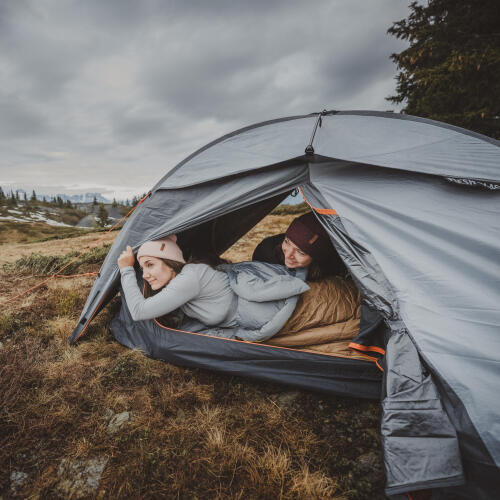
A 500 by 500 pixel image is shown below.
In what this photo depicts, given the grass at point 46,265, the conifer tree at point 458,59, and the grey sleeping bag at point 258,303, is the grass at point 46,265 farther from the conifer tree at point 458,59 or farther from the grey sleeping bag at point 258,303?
the conifer tree at point 458,59

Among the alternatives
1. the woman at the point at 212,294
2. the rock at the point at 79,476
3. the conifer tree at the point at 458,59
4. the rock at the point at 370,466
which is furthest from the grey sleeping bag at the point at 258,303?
the conifer tree at the point at 458,59

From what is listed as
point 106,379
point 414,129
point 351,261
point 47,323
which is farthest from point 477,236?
point 47,323

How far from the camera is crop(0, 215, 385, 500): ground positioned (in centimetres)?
154

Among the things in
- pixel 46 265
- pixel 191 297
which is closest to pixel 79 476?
pixel 191 297

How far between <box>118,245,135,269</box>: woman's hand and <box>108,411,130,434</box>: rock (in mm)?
1250

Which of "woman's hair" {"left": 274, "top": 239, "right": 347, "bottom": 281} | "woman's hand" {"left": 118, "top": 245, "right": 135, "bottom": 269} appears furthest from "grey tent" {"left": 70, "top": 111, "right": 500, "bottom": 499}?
"woman's hair" {"left": 274, "top": 239, "right": 347, "bottom": 281}

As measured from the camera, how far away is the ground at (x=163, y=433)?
5.04 ft

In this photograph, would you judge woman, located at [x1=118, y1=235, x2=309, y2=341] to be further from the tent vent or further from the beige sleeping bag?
the tent vent

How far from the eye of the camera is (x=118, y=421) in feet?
6.41

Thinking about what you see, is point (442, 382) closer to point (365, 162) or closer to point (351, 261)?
point (351, 261)

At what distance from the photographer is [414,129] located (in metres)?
2.25

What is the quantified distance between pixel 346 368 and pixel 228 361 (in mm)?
1003

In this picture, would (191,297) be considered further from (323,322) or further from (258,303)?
(323,322)

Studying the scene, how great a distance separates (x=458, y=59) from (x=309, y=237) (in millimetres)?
5565
